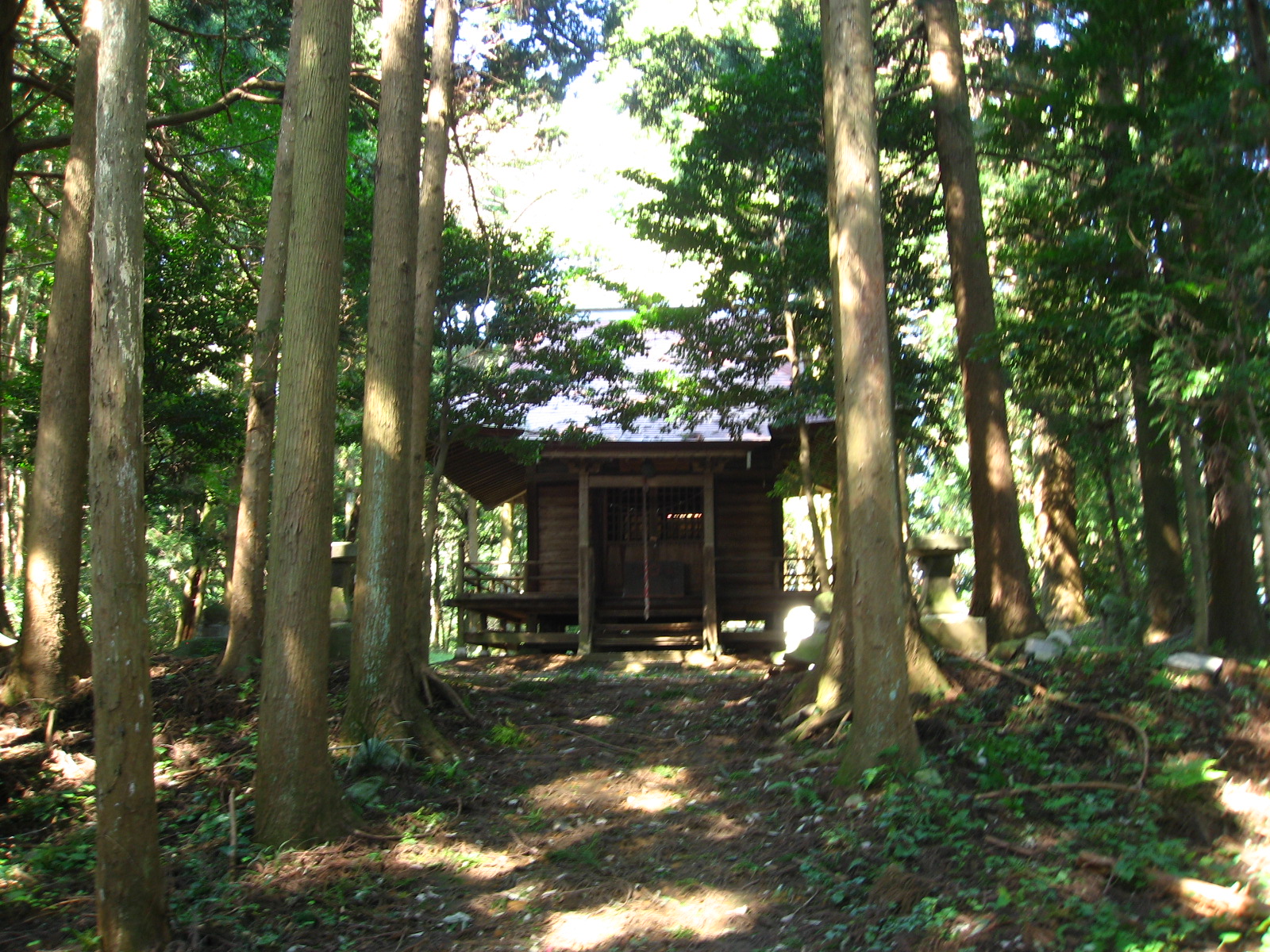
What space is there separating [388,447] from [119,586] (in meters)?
3.52

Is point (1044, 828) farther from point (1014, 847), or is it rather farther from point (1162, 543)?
Answer: point (1162, 543)

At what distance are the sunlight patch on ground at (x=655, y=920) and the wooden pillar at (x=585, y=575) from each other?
10.7 m

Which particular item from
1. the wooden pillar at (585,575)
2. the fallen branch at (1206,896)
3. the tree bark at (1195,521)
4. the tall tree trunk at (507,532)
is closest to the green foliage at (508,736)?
the fallen branch at (1206,896)

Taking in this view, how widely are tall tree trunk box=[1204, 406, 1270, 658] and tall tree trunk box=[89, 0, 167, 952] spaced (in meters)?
8.33

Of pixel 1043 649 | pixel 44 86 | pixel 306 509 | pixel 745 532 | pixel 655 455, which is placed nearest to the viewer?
pixel 306 509

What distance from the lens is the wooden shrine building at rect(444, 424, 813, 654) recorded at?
16766 mm

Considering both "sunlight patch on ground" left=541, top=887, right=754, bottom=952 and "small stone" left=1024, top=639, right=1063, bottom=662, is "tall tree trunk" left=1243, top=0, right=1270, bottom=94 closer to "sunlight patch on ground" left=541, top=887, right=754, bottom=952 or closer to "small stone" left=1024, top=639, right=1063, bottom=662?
"small stone" left=1024, top=639, right=1063, bottom=662

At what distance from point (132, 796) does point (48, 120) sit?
42.0 feet

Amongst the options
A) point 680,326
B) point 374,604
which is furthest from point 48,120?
point 374,604

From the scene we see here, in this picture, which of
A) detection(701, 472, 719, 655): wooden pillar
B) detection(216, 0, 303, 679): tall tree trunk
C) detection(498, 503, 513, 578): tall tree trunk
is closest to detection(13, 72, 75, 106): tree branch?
detection(216, 0, 303, 679): tall tree trunk

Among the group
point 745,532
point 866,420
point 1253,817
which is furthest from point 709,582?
point 1253,817

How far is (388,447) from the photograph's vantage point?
8.16 meters

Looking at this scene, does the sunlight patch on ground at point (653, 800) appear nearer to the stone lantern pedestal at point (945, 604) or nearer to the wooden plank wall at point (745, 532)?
the stone lantern pedestal at point (945, 604)

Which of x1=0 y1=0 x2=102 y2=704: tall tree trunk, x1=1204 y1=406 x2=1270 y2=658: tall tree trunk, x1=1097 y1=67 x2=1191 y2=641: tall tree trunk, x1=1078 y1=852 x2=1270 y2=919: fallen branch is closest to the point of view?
x1=1078 y1=852 x2=1270 y2=919: fallen branch
